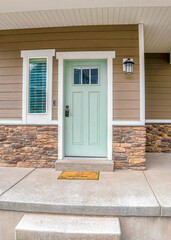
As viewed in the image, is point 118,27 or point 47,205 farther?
point 118,27

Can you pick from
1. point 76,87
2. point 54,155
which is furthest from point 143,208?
point 76,87

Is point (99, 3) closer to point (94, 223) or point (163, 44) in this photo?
point (163, 44)

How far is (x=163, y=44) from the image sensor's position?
4.22 m

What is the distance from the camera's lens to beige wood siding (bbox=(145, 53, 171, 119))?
468cm

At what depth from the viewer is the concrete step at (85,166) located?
312 centimetres

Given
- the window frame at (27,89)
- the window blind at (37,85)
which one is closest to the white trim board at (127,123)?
the window frame at (27,89)

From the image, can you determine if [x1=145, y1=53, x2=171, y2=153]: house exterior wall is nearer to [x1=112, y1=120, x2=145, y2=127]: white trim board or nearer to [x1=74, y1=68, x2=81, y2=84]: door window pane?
[x1=112, y1=120, x2=145, y2=127]: white trim board

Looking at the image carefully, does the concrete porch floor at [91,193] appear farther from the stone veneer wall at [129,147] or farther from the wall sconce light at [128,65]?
the wall sconce light at [128,65]

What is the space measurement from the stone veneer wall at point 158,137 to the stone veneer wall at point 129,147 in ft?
5.53

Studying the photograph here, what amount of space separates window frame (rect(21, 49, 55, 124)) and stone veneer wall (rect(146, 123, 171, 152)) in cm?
281

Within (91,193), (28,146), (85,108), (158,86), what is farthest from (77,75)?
(158,86)

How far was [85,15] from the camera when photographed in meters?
3.03

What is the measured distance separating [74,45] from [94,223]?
2948 mm

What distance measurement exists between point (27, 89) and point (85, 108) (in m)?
1.20
